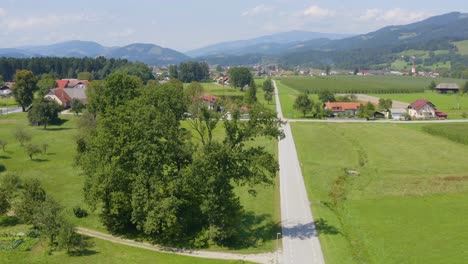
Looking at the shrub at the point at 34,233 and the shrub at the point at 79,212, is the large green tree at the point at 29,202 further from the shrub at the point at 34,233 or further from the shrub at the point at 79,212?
the shrub at the point at 79,212

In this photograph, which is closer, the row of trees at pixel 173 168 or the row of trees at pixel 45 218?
the row of trees at pixel 45 218

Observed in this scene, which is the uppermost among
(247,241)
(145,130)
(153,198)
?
(145,130)

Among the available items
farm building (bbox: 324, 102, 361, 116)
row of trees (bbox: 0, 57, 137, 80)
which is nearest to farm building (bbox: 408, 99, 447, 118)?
farm building (bbox: 324, 102, 361, 116)

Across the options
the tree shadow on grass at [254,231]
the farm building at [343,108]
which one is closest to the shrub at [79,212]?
the tree shadow on grass at [254,231]

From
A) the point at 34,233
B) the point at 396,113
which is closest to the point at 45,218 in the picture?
the point at 34,233

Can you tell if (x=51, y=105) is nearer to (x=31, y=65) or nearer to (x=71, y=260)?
(x=71, y=260)

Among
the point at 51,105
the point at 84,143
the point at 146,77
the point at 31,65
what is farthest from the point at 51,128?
the point at 31,65
